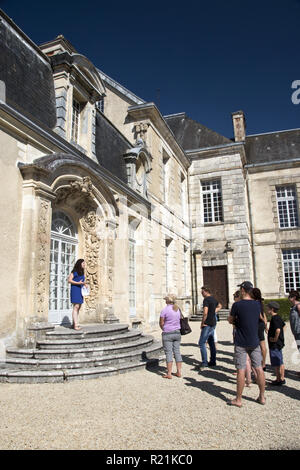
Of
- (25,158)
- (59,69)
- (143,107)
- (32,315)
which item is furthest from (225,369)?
(143,107)

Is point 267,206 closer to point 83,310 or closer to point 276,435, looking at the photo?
point 83,310

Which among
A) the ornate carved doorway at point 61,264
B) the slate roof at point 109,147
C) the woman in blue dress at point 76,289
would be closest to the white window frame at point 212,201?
the slate roof at point 109,147

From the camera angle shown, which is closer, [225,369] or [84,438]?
[84,438]

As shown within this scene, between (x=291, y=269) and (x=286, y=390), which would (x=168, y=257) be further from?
(x=286, y=390)

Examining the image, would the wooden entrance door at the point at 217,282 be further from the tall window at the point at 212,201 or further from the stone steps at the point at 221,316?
the tall window at the point at 212,201

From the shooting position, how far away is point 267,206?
56.1ft

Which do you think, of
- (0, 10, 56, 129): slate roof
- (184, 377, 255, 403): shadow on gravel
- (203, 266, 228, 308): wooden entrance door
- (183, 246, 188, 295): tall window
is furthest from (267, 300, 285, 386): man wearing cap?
(203, 266, 228, 308): wooden entrance door

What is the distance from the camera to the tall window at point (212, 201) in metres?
16.3

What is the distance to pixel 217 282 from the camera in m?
15.4

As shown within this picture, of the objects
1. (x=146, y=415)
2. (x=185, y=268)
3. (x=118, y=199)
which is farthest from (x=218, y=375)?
(x=185, y=268)

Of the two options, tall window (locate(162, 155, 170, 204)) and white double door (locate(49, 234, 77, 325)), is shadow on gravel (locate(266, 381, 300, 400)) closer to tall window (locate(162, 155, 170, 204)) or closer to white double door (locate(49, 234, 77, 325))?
white double door (locate(49, 234, 77, 325))

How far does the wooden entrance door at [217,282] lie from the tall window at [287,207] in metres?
4.15

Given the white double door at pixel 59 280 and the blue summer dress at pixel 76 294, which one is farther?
the white double door at pixel 59 280

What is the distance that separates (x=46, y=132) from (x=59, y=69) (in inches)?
72.8
